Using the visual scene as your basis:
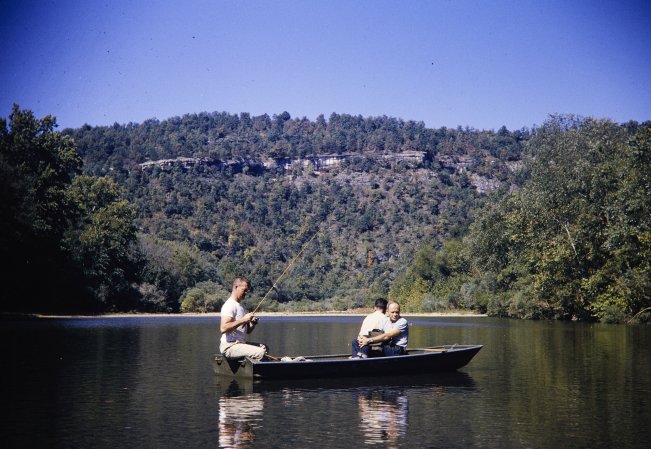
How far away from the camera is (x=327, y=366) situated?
19.0m

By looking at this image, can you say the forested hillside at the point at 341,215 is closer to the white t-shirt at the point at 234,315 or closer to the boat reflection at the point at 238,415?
the white t-shirt at the point at 234,315

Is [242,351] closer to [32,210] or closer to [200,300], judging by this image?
[32,210]

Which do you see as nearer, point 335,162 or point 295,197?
point 295,197

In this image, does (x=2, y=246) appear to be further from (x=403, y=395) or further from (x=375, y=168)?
(x=375, y=168)

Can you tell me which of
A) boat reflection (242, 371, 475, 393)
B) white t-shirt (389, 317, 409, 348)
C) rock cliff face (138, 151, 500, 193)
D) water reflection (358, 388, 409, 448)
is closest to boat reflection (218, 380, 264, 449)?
boat reflection (242, 371, 475, 393)

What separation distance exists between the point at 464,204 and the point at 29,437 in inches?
4355

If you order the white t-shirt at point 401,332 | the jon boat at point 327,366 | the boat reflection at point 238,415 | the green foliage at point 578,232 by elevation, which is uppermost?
the green foliage at point 578,232

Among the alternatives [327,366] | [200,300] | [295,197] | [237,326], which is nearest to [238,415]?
[237,326]

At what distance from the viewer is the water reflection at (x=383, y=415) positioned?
12219 mm

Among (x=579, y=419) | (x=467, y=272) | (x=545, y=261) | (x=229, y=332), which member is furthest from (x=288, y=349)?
(x=467, y=272)

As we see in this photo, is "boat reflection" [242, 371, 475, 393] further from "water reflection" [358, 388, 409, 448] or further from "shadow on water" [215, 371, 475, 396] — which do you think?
"water reflection" [358, 388, 409, 448]

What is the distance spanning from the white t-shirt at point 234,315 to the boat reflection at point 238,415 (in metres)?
1.12

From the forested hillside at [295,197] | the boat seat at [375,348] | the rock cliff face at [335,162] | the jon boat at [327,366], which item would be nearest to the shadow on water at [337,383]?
the jon boat at [327,366]

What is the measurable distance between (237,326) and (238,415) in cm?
450
